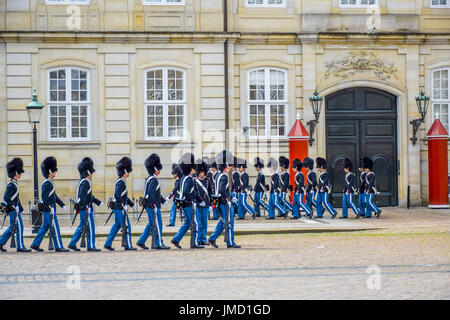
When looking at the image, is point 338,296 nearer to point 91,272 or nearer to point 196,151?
point 91,272

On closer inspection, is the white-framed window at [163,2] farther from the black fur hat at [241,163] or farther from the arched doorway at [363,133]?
the arched doorway at [363,133]

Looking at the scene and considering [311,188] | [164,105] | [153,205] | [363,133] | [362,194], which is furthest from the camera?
[363,133]

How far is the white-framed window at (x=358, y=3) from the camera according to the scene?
995 inches

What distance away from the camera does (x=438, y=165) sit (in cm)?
2420

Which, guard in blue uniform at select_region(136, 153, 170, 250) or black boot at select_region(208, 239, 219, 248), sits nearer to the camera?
guard in blue uniform at select_region(136, 153, 170, 250)

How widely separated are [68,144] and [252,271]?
12.8 m

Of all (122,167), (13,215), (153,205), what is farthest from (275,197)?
(13,215)

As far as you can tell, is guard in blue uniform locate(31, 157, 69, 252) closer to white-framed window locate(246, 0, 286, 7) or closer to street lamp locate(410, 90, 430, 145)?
white-framed window locate(246, 0, 286, 7)

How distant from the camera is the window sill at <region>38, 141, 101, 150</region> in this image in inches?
953

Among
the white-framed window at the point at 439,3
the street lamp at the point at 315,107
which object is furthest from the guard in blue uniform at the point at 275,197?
the white-framed window at the point at 439,3

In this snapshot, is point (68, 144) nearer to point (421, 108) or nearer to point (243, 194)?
point (243, 194)

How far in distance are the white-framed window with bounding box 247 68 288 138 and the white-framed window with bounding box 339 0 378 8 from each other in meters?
2.44

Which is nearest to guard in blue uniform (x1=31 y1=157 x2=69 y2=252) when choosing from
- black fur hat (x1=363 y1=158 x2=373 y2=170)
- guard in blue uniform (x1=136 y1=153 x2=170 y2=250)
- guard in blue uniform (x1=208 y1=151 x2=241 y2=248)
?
guard in blue uniform (x1=136 y1=153 x2=170 y2=250)
